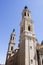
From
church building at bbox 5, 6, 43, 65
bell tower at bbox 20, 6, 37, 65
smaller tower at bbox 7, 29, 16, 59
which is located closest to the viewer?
bell tower at bbox 20, 6, 37, 65

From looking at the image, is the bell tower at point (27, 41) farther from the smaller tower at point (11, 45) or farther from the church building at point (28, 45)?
the smaller tower at point (11, 45)

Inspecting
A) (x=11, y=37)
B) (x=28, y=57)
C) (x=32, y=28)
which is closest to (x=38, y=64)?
(x=28, y=57)

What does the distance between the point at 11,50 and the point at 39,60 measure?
2298 centimetres

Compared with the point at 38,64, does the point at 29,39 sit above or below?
above

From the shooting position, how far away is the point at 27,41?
126 feet

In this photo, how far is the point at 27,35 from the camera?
129 feet

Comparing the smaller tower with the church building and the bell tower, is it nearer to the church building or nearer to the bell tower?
the church building

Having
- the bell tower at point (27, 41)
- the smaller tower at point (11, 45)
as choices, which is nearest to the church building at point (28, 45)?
the bell tower at point (27, 41)

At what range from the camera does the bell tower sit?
118ft

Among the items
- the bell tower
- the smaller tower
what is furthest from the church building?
the smaller tower

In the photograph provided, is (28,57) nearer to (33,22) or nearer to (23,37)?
(23,37)

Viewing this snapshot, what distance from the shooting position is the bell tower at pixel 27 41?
3600cm

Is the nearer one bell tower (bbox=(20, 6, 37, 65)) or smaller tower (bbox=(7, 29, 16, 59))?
bell tower (bbox=(20, 6, 37, 65))

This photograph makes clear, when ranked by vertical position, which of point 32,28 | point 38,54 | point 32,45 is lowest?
point 38,54
